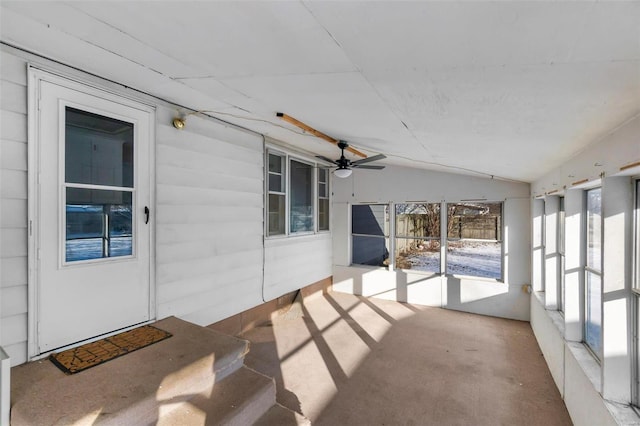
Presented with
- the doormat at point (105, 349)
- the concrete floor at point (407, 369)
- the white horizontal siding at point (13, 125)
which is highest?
the white horizontal siding at point (13, 125)

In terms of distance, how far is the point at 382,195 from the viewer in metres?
6.28

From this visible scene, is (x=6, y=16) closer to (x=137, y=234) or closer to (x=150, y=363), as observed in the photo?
(x=137, y=234)

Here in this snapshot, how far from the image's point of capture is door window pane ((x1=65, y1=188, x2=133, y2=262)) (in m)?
2.36

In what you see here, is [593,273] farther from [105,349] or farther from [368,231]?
[368,231]

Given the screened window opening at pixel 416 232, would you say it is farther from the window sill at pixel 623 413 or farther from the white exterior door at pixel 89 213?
the white exterior door at pixel 89 213

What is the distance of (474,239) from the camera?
17.6 feet

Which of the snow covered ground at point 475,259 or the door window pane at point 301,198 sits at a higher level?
the door window pane at point 301,198

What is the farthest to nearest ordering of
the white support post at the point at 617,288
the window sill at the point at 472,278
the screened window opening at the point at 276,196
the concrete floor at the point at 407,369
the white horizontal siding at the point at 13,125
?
the window sill at the point at 472,278, the screened window opening at the point at 276,196, the concrete floor at the point at 407,369, the white horizontal siding at the point at 13,125, the white support post at the point at 617,288

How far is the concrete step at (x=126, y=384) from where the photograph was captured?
5.40 ft

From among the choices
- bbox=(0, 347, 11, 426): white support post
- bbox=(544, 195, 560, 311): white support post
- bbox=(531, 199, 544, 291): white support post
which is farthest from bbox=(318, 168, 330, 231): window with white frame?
bbox=(0, 347, 11, 426): white support post

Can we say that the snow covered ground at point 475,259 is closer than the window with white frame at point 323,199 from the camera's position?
Yes

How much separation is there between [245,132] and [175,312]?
245 cm

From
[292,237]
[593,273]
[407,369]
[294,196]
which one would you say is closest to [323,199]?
[294,196]

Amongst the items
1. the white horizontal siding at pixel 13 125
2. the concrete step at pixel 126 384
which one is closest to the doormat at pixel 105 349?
the concrete step at pixel 126 384
